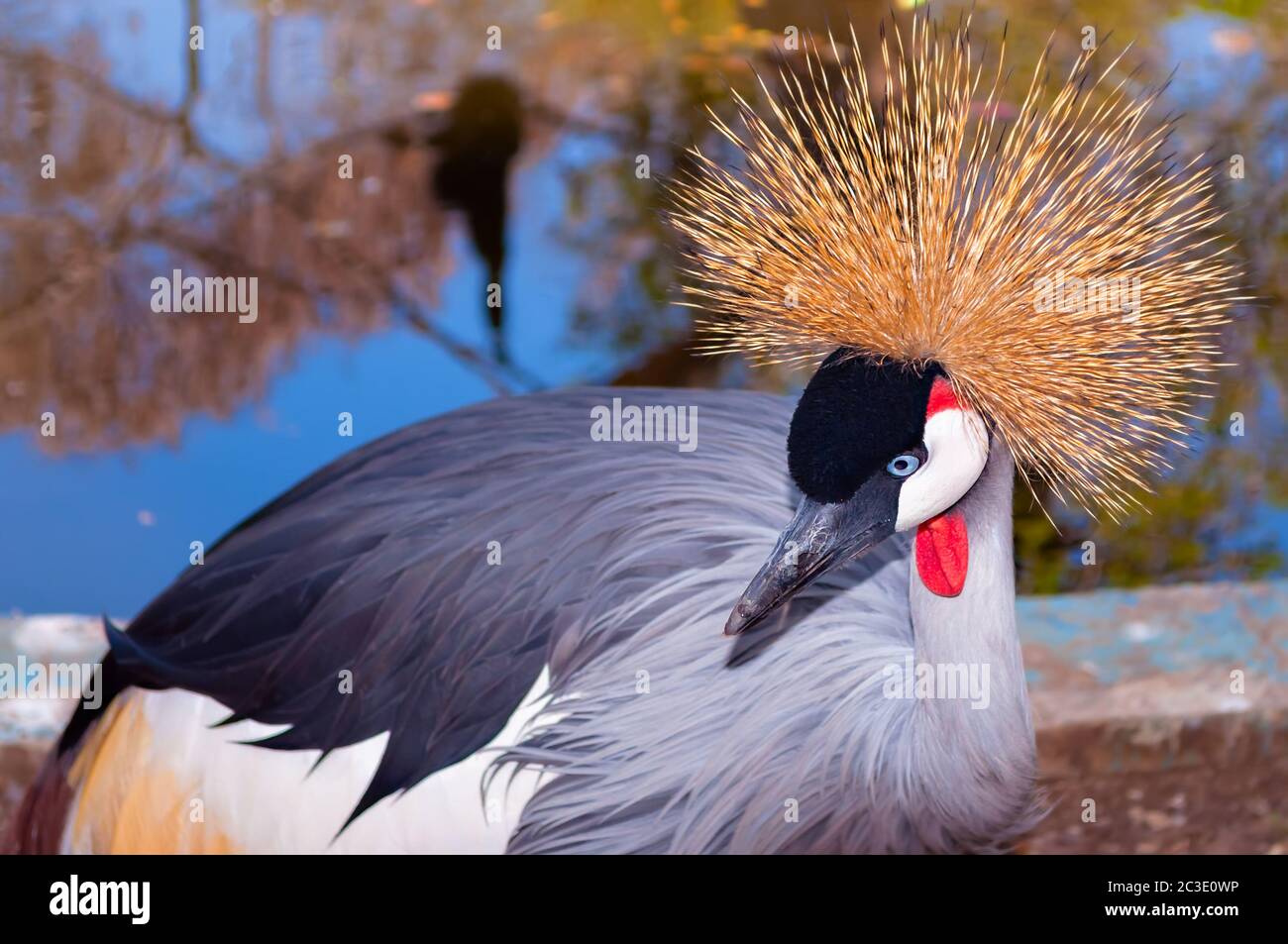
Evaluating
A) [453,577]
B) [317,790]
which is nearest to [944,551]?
[453,577]

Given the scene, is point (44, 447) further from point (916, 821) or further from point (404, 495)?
point (916, 821)

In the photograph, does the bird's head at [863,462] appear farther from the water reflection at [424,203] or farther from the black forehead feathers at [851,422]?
the water reflection at [424,203]

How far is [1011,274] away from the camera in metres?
1.18

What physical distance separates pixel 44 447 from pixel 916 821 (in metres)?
2.33

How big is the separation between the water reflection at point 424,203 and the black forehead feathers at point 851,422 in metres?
1.58

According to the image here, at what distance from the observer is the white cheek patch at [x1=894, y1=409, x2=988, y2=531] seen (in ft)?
3.74

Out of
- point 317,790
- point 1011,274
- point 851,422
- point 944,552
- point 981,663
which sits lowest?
point 317,790

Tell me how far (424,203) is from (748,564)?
2255 millimetres

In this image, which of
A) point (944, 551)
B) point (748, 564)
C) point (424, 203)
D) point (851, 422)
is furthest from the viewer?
point (424, 203)

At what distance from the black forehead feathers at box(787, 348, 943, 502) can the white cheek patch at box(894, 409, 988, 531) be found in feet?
0.07

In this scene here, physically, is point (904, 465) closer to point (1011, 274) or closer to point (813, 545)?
point (813, 545)

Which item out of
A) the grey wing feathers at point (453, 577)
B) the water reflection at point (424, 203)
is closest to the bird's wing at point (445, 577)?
the grey wing feathers at point (453, 577)

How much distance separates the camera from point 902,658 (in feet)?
4.31

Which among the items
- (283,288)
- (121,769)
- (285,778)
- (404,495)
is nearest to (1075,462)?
(404,495)
